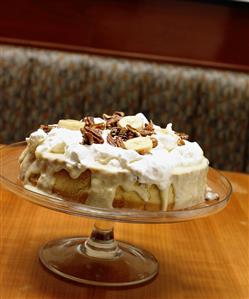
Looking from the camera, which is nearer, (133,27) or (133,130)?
(133,130)

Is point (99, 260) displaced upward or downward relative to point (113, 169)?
downward

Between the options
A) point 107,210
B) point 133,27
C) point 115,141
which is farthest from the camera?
point 133,27

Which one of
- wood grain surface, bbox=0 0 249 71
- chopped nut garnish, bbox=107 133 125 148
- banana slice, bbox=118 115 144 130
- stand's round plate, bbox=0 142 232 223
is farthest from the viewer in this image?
wood grain surface, bbox=0 0 249 71

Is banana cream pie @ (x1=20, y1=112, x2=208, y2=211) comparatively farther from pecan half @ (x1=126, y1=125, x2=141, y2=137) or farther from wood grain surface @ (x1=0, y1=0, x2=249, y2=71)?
wood grain surface @ (x1=0, y1=0, x2=249, y2=71)

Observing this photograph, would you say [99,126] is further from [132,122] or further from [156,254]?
[156,254]

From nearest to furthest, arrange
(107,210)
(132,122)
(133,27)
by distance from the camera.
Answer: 1. (107,210)
2. (132,122)
3. (133,27)

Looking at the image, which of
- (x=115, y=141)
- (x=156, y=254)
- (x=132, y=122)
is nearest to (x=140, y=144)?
(x=115, y=141)

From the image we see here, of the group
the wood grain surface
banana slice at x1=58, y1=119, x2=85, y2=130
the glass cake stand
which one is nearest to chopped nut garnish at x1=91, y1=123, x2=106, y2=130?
banana slice at x1=58, y1=119, x2=85, y2=130

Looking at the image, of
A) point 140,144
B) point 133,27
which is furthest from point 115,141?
point 133,27
